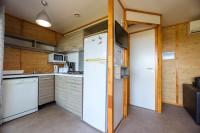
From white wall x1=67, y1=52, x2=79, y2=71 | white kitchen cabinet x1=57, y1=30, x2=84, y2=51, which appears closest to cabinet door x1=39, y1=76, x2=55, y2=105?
white wall x1=67, y1=52, x2=79, y2=71

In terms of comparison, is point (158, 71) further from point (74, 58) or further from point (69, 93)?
point (74, 58)

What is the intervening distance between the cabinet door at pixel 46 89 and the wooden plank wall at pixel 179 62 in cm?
366

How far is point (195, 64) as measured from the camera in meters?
3.00

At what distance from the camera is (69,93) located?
2.65m

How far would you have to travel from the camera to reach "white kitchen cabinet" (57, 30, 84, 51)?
2873mm

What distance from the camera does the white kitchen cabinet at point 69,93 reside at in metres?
2.38

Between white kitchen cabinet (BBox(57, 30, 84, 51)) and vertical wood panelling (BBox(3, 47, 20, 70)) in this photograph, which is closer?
vertical wood panelling (BBox(3, 47, 20, 70))

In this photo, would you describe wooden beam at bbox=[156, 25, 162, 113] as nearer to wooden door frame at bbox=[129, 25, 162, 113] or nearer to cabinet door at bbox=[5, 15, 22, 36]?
wooden door frame at bbox=[129, 25, 162, 113]

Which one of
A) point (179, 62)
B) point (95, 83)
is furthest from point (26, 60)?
point (179, 62)

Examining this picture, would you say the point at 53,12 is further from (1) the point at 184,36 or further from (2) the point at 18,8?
(1) the point at 184,36

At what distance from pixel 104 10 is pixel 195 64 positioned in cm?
304

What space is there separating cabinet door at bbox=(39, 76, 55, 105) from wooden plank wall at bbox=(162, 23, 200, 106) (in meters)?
3.66

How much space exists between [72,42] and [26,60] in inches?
58.0

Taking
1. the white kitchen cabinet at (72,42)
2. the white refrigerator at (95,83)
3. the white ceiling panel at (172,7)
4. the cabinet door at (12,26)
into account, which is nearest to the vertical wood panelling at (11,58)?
the cabinet door at (12,26)
